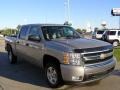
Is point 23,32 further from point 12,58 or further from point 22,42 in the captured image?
point 12,58

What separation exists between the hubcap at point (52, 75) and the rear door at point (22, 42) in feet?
7.47

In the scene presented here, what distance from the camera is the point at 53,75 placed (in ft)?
26.2

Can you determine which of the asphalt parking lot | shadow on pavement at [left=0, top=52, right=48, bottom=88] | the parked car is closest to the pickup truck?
the asphalt parking lot

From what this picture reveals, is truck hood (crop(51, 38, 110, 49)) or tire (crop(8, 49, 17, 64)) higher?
truck hood (crop(51, 38, 110, 49))

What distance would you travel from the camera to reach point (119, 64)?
12.0 m

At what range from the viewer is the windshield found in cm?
877

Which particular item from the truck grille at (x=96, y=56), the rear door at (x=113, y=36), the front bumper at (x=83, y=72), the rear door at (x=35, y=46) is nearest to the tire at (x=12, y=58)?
the rear door at (x=35, y=46)

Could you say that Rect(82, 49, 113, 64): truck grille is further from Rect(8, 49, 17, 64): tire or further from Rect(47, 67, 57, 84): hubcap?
Rect(8, 49, 17, 64): tire

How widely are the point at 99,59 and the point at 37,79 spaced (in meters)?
2.75

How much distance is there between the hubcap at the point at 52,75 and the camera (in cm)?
788

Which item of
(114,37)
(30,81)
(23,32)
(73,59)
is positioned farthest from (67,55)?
(114,37)

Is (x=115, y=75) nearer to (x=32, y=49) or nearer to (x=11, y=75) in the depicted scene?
(x=32, y=49)

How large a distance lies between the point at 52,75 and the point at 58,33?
163 cm

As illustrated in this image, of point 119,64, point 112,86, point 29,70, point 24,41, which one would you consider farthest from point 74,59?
point 119,64
